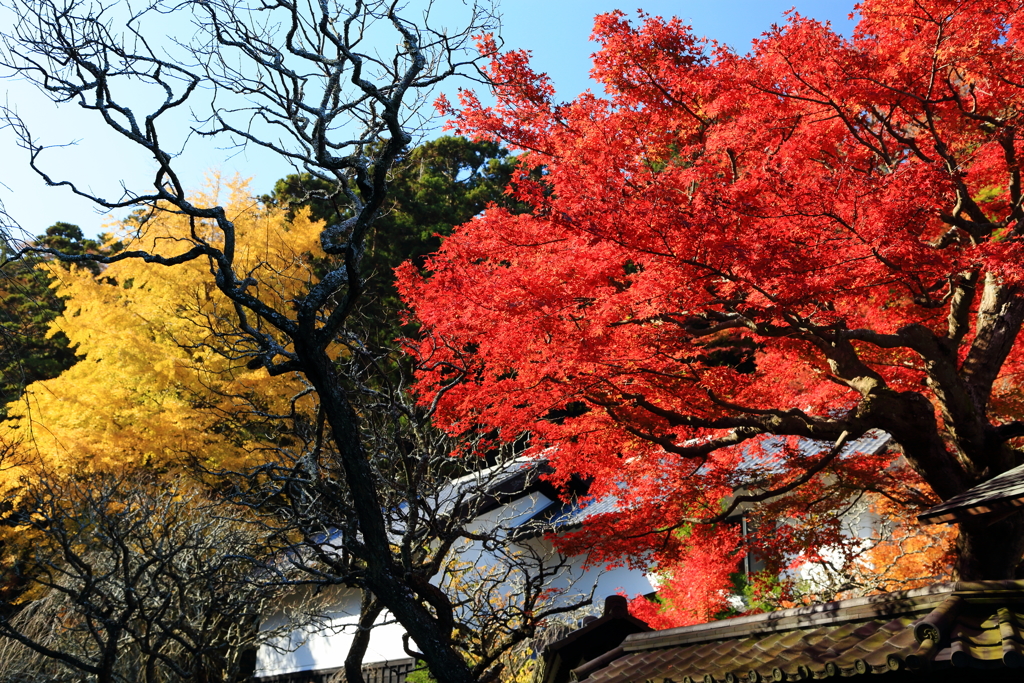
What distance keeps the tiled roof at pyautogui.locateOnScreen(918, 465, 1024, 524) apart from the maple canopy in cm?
202

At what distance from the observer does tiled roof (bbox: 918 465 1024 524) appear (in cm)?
446

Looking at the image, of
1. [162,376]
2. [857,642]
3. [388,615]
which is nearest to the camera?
[857,642]

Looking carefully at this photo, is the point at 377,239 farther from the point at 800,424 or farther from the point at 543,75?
the point at 800,424

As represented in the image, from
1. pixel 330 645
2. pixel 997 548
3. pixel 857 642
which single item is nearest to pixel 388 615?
pixel 330 645

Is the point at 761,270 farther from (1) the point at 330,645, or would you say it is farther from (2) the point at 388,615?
(1) the point at 330,645

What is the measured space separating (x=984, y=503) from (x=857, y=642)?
47.6 inches

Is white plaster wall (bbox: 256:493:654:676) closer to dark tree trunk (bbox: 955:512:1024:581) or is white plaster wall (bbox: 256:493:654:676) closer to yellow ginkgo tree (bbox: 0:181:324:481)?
yellow ginkgo tree (bbox: 0:181:324:481)

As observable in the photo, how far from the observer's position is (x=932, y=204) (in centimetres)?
677

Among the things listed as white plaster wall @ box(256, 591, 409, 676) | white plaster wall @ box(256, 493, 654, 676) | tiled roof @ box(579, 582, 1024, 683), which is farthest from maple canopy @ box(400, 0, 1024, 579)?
white plaster wall @ box(256, 591, 409, 676)

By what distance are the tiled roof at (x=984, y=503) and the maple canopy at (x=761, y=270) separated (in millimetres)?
2016

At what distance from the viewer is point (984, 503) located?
178 inches

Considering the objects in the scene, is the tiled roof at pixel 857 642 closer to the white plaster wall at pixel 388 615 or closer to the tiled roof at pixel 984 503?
the tiled roof at pixel 984 503

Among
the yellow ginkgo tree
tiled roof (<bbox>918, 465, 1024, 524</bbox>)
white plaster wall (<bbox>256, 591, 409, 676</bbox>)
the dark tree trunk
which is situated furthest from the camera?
the yellow ginkgo tree

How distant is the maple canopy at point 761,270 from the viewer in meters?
7.02
